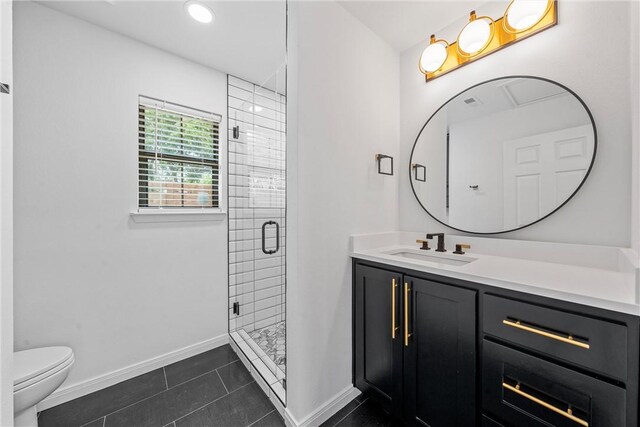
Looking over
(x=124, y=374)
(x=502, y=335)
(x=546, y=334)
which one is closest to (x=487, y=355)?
(x=502, y=335)

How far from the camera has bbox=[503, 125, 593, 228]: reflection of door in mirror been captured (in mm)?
1180

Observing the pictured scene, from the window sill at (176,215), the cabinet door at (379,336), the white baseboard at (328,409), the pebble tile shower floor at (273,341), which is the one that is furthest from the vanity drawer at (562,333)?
the window sill at (176,215)

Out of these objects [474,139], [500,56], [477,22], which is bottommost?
[474,139]

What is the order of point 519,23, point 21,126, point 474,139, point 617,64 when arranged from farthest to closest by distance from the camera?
point 474,139 → point 21,126 → point 519,23 → point 617,64

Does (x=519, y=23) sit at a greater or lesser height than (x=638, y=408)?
greater

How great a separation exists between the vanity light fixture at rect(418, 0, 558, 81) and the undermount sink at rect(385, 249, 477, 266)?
1.26 metres

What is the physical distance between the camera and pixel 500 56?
4.66ft

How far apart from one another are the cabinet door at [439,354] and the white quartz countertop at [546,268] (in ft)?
0.38

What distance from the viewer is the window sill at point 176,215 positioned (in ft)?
5.80

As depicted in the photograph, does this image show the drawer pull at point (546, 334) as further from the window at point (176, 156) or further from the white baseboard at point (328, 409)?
the window at point (176, 156)

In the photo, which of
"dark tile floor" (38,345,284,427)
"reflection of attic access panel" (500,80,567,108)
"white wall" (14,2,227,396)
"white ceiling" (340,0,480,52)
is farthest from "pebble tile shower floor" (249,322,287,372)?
"white ceiling" (340,0,480,52)

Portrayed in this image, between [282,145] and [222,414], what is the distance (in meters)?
2.10

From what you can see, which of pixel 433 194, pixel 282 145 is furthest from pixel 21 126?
pixel 433 194

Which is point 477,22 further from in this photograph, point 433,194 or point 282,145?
point 282,145
